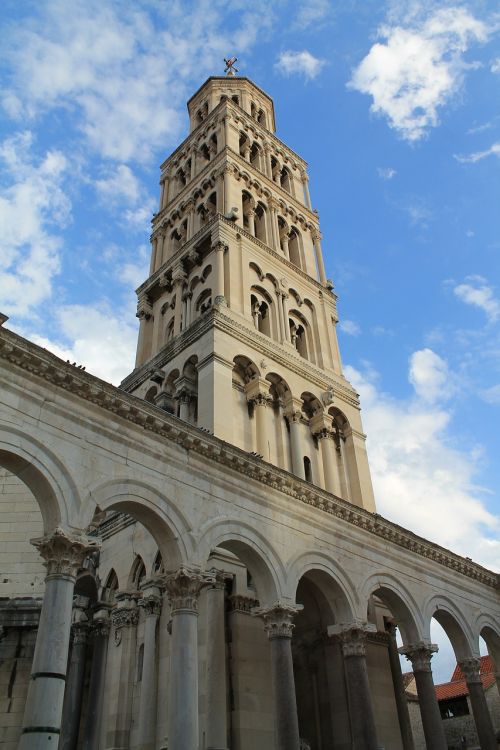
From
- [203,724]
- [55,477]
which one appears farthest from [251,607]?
[55,477]

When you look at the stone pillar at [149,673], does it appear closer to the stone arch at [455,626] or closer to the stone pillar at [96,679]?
the stone pillar at [96,679]

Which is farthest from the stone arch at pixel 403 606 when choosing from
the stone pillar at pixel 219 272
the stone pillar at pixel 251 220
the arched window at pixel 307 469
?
Result: the stone pillar at pixel 251 220

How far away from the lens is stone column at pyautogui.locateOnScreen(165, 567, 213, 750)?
13.6 metres

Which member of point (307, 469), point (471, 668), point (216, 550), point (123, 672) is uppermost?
point (307, 469)

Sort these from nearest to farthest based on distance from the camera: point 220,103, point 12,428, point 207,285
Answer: point 12,428 → point 207,285 → point 220,103

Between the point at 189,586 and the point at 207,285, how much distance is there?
1827cm

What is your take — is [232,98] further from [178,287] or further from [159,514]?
[159,514]

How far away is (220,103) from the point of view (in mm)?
40688

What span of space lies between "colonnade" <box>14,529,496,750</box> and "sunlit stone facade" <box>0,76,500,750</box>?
0.05 metres

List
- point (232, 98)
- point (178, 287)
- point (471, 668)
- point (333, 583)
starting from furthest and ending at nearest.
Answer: point (232, 98) < point (178, 287) < point (471, 668) < point (333, 583)

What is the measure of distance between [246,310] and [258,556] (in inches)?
570

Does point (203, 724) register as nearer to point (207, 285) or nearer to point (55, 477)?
point (55, 477)

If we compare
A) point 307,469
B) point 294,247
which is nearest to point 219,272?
point 294,247

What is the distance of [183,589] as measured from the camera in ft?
49.6
